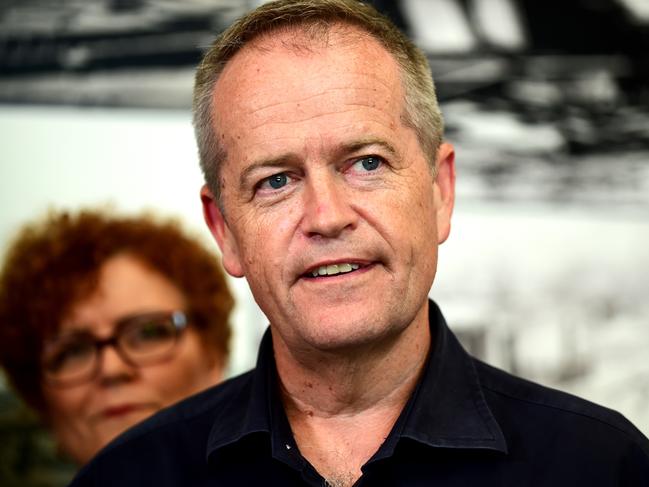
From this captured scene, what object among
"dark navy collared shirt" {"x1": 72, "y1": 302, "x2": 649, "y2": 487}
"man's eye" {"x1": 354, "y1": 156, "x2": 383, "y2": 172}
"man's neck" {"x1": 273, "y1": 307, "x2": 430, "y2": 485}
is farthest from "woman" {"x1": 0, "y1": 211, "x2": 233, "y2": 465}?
"man's eye" {"x1": 354, "y1": 156, "x2": 383, "y2": 172}

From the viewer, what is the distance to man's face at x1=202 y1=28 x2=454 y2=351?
1647mm

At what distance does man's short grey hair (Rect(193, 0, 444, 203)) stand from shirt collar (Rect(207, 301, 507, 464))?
13.9 inches

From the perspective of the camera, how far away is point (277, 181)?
5.68 ft

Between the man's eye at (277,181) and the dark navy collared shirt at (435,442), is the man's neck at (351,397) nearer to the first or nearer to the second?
the dark navy collared shirt at (435,442)

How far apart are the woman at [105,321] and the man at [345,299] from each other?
87 centimetres

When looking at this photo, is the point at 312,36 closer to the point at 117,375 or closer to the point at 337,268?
the point at 337,268

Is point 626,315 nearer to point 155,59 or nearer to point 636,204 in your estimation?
point 636,204

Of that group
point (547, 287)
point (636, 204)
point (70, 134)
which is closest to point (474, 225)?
point (547, 287)

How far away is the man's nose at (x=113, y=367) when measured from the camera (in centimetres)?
272

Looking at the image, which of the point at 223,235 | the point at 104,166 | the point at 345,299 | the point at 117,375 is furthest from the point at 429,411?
the point at 104,166

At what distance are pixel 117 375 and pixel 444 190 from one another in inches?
49.2

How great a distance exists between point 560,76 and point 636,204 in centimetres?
47

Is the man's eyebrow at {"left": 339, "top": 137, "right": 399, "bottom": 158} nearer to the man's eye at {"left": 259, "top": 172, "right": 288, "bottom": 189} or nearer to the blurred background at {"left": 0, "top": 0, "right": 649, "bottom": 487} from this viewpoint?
the man's eye at {"left": 259, "top": 172, "right": 288, "bottom": 189}

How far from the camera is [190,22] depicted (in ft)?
10.6
